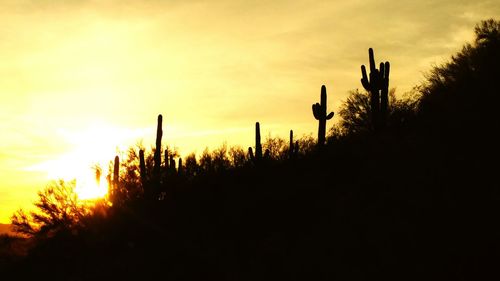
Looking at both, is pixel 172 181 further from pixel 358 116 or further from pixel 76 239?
pixel 358 116

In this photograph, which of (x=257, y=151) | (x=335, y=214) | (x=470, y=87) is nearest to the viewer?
(x=335, y=214)

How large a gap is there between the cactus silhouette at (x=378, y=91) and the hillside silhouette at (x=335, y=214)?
56 millimetres

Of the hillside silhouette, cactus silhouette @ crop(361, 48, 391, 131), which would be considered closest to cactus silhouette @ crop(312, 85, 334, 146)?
the hillside silhouette

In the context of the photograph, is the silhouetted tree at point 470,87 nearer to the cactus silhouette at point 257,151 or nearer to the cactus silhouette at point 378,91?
the cactus silhouette at point 378,91

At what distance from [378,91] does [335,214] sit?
339 inches

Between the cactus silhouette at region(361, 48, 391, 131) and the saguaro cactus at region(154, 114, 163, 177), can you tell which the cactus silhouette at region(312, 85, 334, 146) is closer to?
the cactus silhouette at region(361, 48, 391, 131)

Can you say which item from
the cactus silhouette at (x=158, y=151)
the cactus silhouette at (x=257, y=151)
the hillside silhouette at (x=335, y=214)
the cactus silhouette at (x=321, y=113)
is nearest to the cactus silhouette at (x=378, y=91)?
the hillside silhouette at (x=335, y=214)

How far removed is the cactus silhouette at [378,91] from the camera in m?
18.9

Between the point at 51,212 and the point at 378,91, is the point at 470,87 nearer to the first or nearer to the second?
the point at 378,91

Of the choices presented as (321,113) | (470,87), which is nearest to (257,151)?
(321,113)

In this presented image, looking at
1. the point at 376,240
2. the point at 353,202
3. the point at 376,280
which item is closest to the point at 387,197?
the point at 353,202

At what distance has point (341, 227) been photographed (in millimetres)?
11625

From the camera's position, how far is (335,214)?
41.0 feet

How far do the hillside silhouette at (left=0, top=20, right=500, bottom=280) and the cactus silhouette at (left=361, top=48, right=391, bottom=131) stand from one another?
56mm
